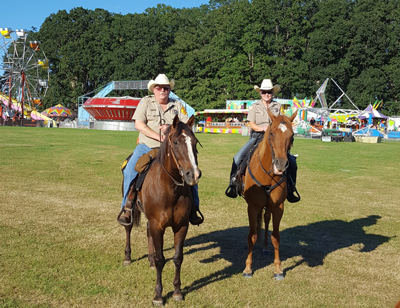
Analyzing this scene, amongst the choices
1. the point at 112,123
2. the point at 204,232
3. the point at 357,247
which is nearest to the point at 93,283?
the point at 204,232

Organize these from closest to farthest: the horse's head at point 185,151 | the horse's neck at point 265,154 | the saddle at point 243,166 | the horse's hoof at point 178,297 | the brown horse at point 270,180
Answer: the horse's head at point 185,151, the horse's hoof at point 178,297, the brown horse at point 270,180, the horse's neck at point 265,154, the saddle at point 243,166

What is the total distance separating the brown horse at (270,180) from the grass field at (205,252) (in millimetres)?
618

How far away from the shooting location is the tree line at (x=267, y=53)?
202 feet

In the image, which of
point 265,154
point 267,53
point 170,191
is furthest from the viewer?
point 267,53

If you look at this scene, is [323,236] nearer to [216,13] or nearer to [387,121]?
[387,121]

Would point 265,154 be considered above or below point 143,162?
above

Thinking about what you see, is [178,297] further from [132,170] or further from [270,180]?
[270,180]

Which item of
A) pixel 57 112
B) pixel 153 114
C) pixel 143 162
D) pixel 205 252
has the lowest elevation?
pixel 205 252

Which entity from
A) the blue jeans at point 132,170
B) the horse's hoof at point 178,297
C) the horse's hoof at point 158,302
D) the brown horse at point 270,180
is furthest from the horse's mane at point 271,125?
the horse's hoof at point 158,302

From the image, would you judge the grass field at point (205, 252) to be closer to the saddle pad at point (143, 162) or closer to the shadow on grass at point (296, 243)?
the shadow on grass at point (296, 243)

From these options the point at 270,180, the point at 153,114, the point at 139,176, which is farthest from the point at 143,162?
the point at 270,180

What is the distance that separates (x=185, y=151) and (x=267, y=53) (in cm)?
6612

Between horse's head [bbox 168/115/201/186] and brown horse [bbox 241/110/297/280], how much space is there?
4.99ft

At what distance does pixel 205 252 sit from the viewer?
696 cm
